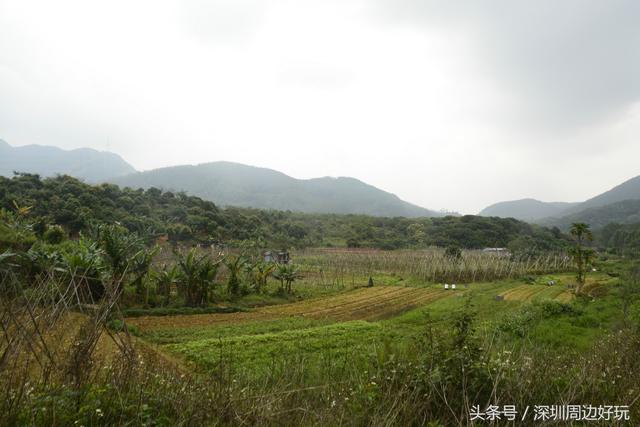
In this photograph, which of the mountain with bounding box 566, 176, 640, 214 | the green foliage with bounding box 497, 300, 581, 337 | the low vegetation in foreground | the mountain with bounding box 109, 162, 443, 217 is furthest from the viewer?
the mountain with bounding box 566, 176, 640, 214

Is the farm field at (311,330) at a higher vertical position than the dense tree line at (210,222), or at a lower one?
lower

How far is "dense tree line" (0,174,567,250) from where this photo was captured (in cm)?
2956

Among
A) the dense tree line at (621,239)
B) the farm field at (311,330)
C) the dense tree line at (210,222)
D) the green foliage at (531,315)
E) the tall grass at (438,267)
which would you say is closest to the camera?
the farm field at (311,330)

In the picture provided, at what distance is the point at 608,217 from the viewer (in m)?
109

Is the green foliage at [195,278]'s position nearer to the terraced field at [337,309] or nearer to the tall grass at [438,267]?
the terraced field at [337,309]

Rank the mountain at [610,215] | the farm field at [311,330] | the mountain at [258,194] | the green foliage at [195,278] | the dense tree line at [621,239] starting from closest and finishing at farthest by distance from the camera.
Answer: the farm field at [311,330] → the green foliage at [195,278] → the dense tree line at [621,239] → the mountain at [610,215] → the mountain at [258,194]

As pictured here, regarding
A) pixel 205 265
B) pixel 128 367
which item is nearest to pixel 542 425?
pixel 128 367

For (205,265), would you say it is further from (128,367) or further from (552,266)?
(552,266)

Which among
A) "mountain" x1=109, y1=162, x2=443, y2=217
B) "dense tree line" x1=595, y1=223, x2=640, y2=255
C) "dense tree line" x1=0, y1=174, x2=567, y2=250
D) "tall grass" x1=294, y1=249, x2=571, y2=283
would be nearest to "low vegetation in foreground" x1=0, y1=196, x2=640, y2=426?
"tall grass" x1=294, y1=249, x2=571, y2=283

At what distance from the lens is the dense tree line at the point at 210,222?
29.6 m

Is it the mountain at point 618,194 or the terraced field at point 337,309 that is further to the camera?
the mountain at point 618,194

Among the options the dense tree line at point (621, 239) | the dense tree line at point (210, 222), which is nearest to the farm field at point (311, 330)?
the dense tree line at point (210, 222)

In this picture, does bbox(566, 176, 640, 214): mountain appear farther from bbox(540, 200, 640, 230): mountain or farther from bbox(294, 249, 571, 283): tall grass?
bbox(294, 249, 571, 283): tall grass

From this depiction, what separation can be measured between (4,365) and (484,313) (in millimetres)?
15380
